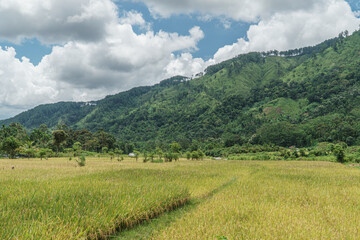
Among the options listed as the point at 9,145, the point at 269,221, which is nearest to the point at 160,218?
the point at 269,221

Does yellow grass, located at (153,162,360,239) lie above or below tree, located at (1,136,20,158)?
below

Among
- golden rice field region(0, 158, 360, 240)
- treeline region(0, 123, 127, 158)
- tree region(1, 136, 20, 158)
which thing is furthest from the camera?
treeline region(0, 123, 127, 158)

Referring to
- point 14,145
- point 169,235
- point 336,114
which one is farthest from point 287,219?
point 336,114

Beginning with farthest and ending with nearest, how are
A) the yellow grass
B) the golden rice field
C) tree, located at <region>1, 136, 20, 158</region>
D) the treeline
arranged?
1. the treeline
2. tree, located at <region>1, 136, 20, 158</region>
3. the yellow grass
4. the golden rice field

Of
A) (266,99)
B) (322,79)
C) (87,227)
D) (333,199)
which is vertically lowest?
(333,199)

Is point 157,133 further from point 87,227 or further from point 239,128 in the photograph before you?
point 87,227

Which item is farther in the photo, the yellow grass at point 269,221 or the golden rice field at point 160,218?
the yellow grass at point 269,221

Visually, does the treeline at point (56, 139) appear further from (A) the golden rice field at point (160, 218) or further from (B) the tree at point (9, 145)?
(A) the golden rice field at point (160, 218)

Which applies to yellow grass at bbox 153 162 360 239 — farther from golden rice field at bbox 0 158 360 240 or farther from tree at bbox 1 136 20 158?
tree at bbox 1 136 20 158

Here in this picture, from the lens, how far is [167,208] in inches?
356

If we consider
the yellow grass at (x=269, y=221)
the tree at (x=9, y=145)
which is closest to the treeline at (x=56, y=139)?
the tree at (x=9, y=145)

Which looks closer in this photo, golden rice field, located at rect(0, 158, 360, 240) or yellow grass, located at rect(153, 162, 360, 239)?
golden rice field, located at rect(0, 158, 360, 240)

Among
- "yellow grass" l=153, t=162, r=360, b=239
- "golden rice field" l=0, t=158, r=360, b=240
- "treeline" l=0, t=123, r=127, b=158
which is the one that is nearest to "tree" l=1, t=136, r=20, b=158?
"treeline" l=0, t=123, r=127, b=158

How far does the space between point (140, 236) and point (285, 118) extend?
152853mm
